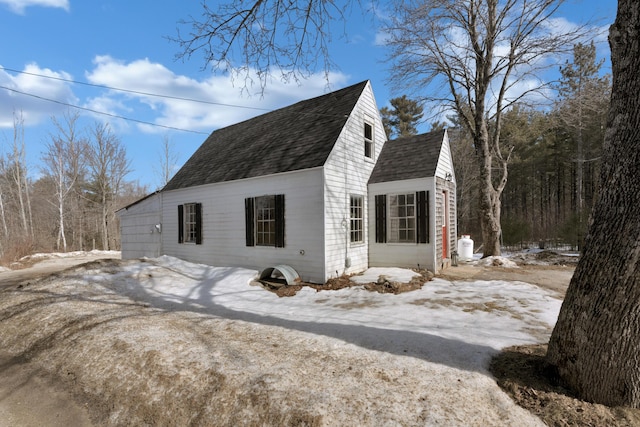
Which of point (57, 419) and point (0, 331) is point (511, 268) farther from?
point (0, 331)

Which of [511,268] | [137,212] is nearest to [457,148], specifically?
[511,268]

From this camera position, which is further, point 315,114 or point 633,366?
point 315,114

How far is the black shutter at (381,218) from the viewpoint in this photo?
9.51 meters

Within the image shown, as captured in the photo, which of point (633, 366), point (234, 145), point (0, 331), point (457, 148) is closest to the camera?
point (633, 366)

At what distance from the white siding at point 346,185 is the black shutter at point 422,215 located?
1669 mm

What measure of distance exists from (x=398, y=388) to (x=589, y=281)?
1944mm

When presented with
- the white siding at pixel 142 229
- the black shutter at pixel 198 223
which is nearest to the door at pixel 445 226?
the black shutter at pixel 198 223

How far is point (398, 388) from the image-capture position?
2873 mm

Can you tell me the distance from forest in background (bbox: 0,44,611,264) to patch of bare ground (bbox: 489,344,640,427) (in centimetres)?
1729

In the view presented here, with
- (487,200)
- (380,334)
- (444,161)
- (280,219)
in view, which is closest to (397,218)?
(444,161)

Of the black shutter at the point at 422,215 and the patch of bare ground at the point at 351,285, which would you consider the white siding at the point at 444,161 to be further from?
the patch of bare ground at the point at 351,285

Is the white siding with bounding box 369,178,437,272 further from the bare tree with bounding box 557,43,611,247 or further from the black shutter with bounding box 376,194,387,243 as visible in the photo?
the bare tree with bounding box 557,43,611,247

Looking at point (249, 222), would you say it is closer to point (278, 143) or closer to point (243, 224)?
point (243, 224)

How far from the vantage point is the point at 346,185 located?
8805 millimetres
